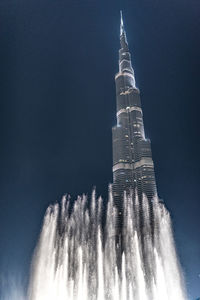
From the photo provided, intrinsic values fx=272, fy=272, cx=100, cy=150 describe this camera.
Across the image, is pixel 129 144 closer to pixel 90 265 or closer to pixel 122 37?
pixel 122 37

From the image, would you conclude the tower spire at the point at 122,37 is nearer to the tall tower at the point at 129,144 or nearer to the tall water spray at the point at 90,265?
the tall tower at the point at 129,144

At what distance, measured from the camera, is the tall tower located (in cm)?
12419

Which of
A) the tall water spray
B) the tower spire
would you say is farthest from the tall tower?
the tall water spray

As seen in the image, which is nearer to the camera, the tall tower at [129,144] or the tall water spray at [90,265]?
the tall water spray at [90,265]

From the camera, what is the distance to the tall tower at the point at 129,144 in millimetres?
124188

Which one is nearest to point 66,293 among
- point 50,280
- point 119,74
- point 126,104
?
point 50,280

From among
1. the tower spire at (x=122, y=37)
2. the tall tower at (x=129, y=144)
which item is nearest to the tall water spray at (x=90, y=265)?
the tall tower at (x=129, y=144)

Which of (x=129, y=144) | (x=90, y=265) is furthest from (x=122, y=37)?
(x=90, y=265)

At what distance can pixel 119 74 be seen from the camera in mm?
170375

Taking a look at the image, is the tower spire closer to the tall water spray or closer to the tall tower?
the tall tower

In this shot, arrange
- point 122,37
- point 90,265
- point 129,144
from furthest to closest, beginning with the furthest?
point 122,37, point 129,144, point 90,265

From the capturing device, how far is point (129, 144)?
143 metres

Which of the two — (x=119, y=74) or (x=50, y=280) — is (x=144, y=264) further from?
(x=119, y=74)

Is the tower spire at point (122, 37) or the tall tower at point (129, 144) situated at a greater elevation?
the tower spire at point (122, 37)
